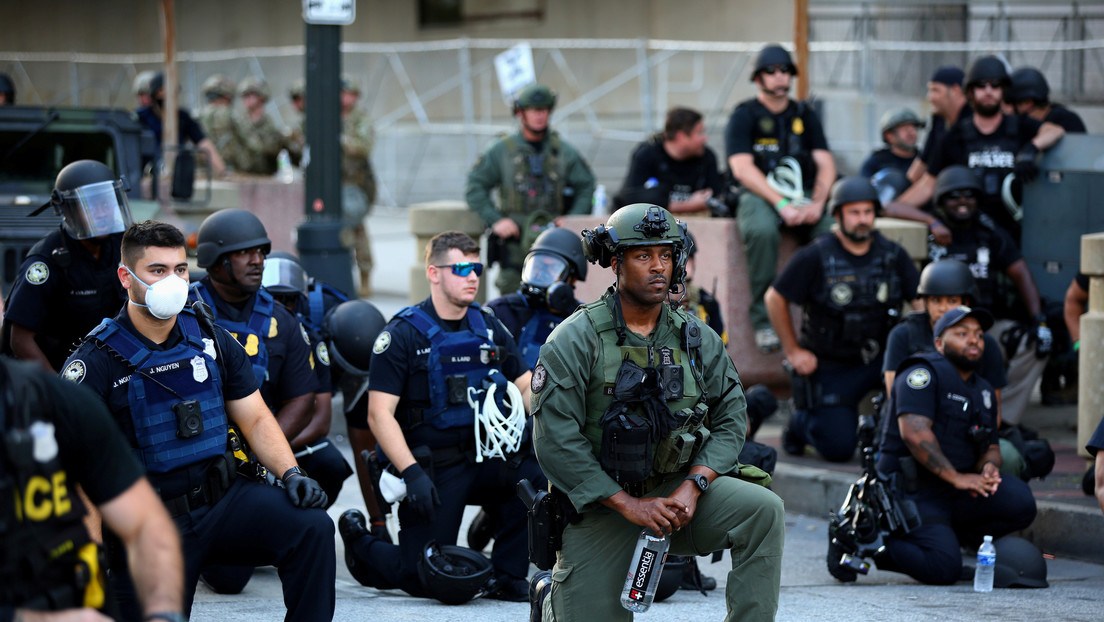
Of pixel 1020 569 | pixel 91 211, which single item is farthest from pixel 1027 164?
pixel 91 211

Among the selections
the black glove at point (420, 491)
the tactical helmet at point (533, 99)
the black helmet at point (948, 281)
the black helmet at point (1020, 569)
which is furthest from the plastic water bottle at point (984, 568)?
the tactical helmet at point (533, 99)

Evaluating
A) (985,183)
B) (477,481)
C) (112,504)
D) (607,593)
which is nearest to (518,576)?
(477,481)

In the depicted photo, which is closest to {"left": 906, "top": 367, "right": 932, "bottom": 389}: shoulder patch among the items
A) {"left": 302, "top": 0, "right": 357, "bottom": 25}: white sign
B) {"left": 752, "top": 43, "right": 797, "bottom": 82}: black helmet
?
{"left": 752, "top": 43, "right": 797, "bottom": 82}: black helmet

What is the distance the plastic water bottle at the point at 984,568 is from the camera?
20.0 feet

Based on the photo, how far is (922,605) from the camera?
582 cm

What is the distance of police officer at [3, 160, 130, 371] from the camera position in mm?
6375

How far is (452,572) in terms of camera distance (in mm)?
5762

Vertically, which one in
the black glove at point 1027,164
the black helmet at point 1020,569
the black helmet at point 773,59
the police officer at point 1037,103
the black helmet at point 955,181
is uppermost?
the black helmet at point 773,59

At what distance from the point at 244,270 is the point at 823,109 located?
43.7 ft

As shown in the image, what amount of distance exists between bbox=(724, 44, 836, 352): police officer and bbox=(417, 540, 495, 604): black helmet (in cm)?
362

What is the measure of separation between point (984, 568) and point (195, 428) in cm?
350

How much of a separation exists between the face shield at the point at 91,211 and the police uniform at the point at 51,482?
11.7ft

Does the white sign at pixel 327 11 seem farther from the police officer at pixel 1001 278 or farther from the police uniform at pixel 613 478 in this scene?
the police uniform at pixel 613 478

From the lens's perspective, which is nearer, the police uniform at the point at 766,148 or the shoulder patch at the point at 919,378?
the shoulder patch at the point at 919,378
